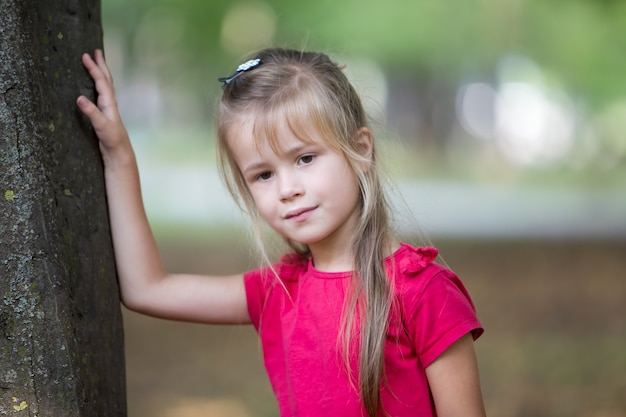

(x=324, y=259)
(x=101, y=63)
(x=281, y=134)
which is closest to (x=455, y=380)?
(x=324, y=259)

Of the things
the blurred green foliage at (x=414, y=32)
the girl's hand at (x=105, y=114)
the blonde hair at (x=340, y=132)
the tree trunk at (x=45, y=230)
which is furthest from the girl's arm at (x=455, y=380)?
the blurred green foliage at (x=414, y=32)

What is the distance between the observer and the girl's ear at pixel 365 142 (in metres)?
2.34

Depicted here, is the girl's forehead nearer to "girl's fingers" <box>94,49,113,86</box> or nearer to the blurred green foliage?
"girl's fingers" <box>94,49,113,86</box>

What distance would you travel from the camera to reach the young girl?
217 centimetres

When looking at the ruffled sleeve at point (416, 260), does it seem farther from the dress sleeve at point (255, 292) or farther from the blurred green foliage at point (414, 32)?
the blurred green foliage at point (414, 32)

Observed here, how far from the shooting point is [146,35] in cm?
1538

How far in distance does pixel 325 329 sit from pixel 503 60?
54.7ft

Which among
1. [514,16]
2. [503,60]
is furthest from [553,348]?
[503,60]

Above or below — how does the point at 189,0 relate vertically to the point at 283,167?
above

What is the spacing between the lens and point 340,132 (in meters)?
2.26

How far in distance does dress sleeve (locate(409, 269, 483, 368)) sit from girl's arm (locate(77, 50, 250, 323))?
598mm

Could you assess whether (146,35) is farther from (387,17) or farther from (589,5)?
(589,5)

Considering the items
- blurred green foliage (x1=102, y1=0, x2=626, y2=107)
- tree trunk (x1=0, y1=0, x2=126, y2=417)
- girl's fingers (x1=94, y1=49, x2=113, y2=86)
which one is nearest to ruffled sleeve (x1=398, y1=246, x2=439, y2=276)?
tree trunk (x1=0, y1=0, x2=126, y2=417)

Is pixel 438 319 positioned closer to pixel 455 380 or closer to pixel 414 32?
pixel 455 380
